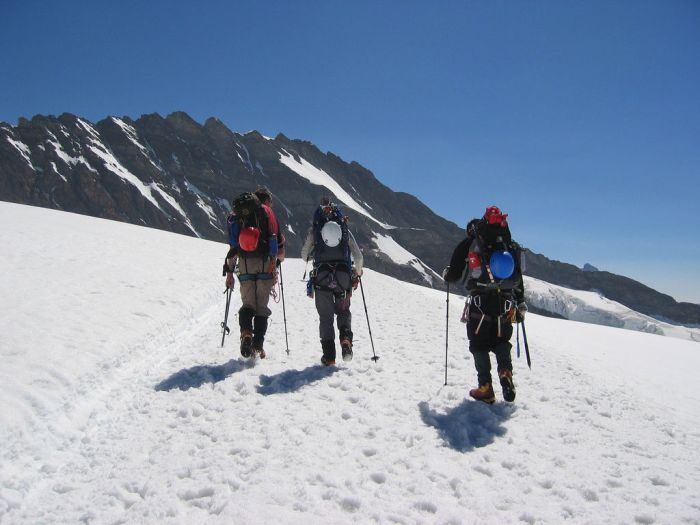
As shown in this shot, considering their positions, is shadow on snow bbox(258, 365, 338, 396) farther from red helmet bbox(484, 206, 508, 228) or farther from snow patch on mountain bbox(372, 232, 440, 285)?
snow patch on mountain bbox(372, 232, 440, 285)

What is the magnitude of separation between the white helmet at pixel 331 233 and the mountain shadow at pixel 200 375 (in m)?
2.46

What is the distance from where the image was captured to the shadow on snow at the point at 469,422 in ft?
15.7

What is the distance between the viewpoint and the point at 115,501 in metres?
3.51

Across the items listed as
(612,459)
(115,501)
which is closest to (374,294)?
(612,459)

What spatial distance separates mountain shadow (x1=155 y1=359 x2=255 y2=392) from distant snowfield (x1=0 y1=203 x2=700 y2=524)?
4 centimetres

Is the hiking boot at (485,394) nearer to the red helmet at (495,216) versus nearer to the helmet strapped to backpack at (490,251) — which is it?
the helmet strapped to backpack at (490,251)

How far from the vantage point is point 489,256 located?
19.9 ft

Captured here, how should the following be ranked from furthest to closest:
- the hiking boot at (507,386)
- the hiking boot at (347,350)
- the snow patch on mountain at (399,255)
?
the snow patch on mountain at (399,255), the hiking boot at (347,350), the hiking boot at (507,386)

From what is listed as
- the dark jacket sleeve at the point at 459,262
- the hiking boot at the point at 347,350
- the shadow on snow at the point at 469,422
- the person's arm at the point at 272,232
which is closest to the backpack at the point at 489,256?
the dark jacket sleeve at the point at 459,262

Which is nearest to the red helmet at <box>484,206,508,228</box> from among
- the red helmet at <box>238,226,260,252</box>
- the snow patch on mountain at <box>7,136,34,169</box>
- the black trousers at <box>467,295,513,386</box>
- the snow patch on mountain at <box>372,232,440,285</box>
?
the black trousers at <box>467,295,513,386</box>

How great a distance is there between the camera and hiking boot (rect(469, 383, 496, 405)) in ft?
19.2

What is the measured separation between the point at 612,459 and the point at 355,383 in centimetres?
338

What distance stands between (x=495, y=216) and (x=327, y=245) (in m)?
2.88

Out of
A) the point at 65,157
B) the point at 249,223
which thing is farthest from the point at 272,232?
the point at 65,157
